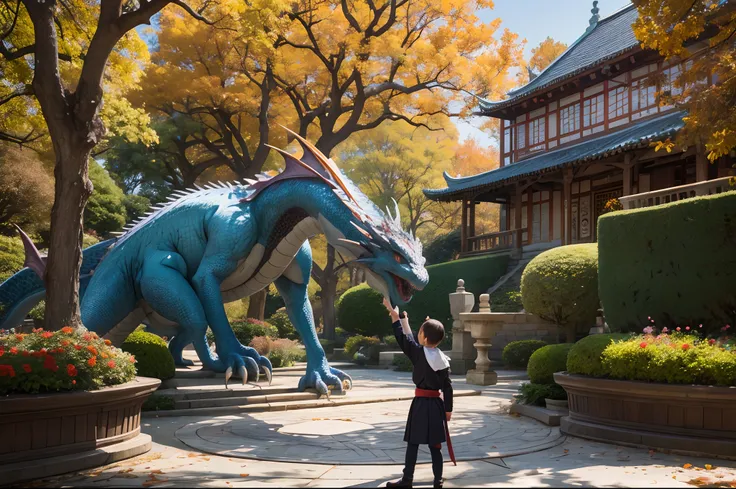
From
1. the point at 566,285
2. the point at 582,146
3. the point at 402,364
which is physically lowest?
the point at 402,364

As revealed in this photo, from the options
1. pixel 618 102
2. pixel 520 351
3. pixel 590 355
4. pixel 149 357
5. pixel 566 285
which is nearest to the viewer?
pixel 590 355

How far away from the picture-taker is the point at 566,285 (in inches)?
506

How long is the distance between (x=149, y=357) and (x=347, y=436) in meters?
3.26

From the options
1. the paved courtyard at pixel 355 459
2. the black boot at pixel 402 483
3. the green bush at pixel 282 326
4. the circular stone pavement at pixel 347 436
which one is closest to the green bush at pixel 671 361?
the paved courtyard at pixel 355 459

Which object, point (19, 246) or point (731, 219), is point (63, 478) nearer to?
point (731, 219)

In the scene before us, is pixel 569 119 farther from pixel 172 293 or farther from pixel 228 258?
pixel 172 293

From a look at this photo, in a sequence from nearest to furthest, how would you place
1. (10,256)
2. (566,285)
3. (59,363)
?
(59,363) < (566,285) < (10,256)

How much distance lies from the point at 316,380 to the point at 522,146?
20.1 metres

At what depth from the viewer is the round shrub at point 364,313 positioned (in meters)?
20.3

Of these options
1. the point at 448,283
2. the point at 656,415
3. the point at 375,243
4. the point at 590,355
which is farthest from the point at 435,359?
the point at 448,283

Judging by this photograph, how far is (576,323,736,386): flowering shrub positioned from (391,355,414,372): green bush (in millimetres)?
9938

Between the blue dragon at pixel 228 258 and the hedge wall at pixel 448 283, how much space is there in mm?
11918

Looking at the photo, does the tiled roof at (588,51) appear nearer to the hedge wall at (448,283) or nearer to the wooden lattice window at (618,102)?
the wooden lattice window at (618,102)

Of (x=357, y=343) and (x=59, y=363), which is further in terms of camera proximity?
(x=357, y=343)
